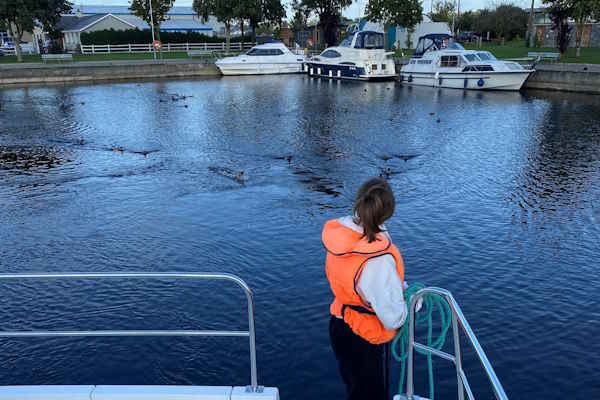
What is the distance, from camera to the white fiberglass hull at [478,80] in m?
32.9

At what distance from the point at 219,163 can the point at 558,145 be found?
40.2 ft

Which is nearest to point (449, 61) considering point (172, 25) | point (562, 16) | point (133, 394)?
point (562, 16)

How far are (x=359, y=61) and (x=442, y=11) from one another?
47978mm

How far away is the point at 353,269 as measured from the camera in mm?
3441

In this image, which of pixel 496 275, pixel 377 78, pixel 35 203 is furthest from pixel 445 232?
pixel 377 78

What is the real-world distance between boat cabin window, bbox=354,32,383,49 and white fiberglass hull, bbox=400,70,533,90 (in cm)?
791

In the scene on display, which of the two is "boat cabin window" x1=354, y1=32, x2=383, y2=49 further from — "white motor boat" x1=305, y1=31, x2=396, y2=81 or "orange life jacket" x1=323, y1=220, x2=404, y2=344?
"orange life jacket" x1=323, y1=220, x2=404, y2=344

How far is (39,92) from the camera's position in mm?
35281

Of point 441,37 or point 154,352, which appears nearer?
point 154,352

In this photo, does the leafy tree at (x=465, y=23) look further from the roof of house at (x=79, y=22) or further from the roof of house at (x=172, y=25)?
the roof of house at (x=79, y=22)

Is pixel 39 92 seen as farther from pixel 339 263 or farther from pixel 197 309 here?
pixel 339 263

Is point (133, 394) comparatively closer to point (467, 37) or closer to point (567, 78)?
point (567, 78)

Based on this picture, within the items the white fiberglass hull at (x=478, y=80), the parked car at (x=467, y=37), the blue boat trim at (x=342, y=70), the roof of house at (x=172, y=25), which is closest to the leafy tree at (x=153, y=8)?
the roof of house at (x=172, y=25)

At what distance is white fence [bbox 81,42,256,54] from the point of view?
58312 mm
